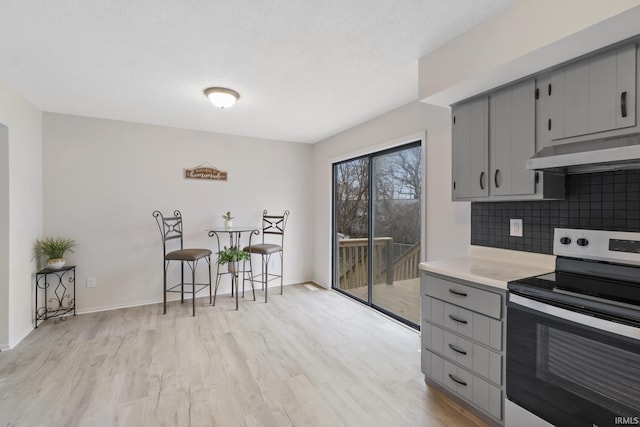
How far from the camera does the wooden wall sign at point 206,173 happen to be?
13.4ft

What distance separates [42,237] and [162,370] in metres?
2.35

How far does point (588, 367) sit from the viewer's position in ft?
4.34

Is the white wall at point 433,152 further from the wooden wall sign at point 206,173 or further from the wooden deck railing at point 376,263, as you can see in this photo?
the wooden wall sign at point 206,173

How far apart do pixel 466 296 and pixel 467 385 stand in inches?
21.3

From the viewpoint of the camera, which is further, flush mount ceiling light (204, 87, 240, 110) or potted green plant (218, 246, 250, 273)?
potted green plant (218, 246, 250, 273)

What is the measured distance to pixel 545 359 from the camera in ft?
4.79

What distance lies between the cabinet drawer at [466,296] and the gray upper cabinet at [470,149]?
69cm

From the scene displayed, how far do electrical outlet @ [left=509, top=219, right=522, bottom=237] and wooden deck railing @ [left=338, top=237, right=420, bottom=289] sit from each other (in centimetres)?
107

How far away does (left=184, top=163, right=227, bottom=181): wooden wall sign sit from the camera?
13.4ft

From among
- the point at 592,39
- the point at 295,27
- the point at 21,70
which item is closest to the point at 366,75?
the point at 295,27

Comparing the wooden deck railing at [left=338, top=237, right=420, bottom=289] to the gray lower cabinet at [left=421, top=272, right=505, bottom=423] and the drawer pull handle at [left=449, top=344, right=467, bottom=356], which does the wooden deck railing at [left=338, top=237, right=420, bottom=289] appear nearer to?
the gray lower cabinet at [left=421, top=272, right=505, bottom=423]

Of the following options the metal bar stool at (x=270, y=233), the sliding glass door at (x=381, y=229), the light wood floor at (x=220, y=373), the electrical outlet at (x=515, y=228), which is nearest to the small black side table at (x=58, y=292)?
the light wood floor at (x=220, y=373)

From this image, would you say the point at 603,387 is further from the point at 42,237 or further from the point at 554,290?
the point at 42,237

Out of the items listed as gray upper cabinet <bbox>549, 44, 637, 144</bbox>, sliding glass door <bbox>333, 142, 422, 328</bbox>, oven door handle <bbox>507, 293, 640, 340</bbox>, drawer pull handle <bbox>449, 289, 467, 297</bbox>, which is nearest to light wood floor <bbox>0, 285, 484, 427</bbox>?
sliding glass door <bbox>333, 142, 422, 328</bbox>
